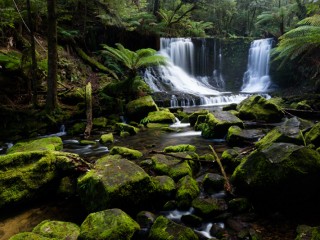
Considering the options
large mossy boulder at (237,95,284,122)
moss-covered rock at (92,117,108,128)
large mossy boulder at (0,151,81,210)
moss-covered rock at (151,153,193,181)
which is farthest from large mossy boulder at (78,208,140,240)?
large mossy boulder at (237,95,284,122)

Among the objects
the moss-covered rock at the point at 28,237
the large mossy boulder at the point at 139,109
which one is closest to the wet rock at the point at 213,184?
the moss-covered rock at the point at 28,237

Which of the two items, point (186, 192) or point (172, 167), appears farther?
point (172, 167)

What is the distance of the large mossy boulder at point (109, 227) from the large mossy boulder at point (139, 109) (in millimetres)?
6523

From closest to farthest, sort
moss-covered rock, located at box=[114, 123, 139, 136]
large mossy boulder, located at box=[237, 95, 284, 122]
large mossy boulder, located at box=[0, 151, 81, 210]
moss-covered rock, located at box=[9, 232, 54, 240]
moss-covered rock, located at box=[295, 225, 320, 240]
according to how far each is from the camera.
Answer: moss-covered rock, located at box=[295, 225, 320, 240] < moss-covered rock, located at box=[9, 232, 54, 240] < large mossy boulder, located at box=[0, 151, 81, 210] < moss-covered rock, located at box=[114, 123, 139, 136] < large mossy boulder, located at box=[237, 95, 284, 122]

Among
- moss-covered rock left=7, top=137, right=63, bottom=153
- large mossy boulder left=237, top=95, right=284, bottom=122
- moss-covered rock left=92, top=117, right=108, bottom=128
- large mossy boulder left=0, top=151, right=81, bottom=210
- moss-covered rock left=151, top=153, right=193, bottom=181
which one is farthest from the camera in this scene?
large mossy boulder left=237, top=95, right=284, bottom=122

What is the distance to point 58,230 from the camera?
312 cm

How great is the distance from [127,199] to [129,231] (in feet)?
1.95

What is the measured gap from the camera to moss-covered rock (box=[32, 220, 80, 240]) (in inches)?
120

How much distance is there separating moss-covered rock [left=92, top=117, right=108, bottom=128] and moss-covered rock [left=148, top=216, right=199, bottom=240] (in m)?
5.75

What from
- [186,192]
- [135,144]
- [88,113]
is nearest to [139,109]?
[88,113]

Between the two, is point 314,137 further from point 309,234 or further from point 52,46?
point 52,46

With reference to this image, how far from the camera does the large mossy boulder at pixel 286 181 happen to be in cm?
356

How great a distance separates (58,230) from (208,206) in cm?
179

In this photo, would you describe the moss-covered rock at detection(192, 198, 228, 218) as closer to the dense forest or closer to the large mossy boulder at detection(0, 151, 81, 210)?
the dense forest
